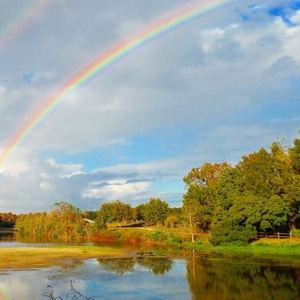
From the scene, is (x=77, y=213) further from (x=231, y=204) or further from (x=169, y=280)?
(x=169, y=280)

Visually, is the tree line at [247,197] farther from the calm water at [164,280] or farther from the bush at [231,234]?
the calm water at [164,280]

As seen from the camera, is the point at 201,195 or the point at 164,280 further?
the point at 201,195

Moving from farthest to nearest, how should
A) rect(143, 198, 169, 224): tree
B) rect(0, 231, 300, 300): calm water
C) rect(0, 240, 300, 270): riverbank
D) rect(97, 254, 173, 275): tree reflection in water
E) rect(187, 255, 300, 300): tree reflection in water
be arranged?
1. rect(143, 198, 169, 224): tree
2. rect(0, 240, 300, 270): riverbank
3. rect(97, 254, 173, 275): tree reflection in water
4. rect(0, 231, 300, 300): calm water
5. rect(187, 255, 300, 300): tree reflection in water

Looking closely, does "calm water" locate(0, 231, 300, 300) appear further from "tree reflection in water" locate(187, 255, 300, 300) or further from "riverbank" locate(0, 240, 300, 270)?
Answer: "riverbank" locate(0, 240, 300, 270)

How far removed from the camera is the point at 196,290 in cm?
3116

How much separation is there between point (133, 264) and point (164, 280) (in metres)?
13.0

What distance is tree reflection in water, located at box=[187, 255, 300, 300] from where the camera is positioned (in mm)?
29656

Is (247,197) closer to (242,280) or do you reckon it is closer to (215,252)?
(215,252)

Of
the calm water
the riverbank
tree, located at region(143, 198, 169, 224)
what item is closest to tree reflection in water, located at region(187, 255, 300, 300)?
the calm water

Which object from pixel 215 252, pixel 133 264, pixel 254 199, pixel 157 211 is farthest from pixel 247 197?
pixel 157 211

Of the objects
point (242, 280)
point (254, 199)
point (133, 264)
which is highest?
point (254, 199)

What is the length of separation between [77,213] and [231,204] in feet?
245

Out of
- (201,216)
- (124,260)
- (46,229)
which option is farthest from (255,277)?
(46,229)

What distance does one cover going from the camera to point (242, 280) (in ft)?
A: 117
